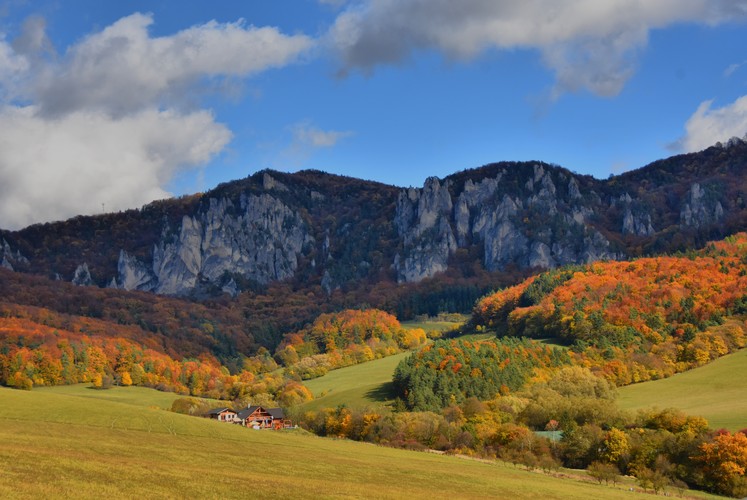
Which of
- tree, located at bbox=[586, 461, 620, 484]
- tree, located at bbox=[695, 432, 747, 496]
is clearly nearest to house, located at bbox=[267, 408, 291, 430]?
tree, located at bbox=[586, 461, 620, 484]

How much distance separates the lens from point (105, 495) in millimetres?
38312

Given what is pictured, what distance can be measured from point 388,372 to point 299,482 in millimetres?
130297

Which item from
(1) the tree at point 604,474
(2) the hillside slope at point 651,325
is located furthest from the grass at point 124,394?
(1) the tree at point 604,474

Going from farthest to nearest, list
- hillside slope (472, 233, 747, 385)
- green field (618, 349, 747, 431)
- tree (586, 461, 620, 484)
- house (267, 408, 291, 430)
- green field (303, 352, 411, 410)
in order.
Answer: hillside slope (472, 233, 747, 385) < green field (303, 352, 411, 410) < house (267, 408, 291, 430) < green field (618, 349, 747, 431) < tree (586, 461, 620, 484)

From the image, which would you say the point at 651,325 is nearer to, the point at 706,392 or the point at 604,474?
the point at 706,392

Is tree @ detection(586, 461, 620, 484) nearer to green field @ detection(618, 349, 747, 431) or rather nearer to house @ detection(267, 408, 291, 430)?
green field @ detection(618, 349, 747, 431)

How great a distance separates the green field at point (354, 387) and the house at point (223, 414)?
549 inches

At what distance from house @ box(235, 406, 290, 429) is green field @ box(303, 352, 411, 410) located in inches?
372

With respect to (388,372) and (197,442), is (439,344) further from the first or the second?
(197,442)

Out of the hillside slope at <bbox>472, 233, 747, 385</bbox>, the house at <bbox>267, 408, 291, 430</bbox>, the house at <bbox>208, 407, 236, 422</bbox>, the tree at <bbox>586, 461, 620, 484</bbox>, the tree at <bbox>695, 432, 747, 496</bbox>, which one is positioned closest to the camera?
the tree at <bbox>695, 432, 747, 496</bbox>

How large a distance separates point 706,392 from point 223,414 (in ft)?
285

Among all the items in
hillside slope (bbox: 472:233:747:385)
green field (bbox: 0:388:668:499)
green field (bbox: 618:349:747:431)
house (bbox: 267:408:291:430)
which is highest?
hillside slope (bbox: 472:233:747:385)

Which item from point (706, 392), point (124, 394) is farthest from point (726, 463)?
point (124, 394)

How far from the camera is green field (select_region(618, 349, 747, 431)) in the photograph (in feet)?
358
